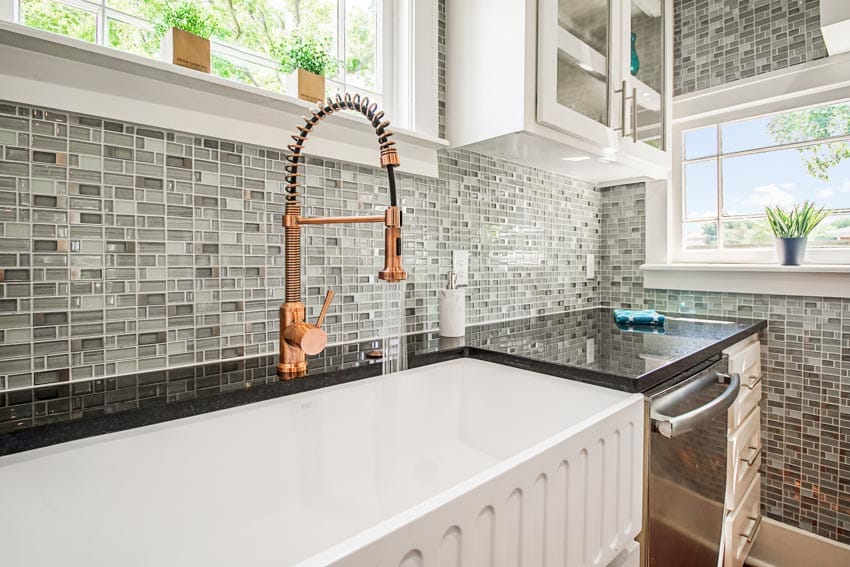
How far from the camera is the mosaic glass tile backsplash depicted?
773 millimetres

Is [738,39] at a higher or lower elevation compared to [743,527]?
higher

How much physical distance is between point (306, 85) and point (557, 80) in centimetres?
74

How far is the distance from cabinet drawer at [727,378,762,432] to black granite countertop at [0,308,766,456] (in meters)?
0.21

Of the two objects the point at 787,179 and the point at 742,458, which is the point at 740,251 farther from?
the point at 742,458

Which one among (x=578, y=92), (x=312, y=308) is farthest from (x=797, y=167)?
(x=312, y=308)

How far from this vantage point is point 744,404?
4.93 ft

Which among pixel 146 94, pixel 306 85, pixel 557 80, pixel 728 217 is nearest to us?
pixel 146 94

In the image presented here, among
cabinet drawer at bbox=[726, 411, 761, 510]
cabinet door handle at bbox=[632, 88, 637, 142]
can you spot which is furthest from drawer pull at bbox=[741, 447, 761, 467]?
cabinet door handle at bbox=[632, 88, 637, 142]

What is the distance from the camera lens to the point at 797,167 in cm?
176

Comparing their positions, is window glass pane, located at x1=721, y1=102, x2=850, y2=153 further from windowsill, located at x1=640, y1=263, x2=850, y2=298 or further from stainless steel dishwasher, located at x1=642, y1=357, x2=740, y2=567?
stainless steel dishwasher, located at x1=642, y1=357, x2=740, y2=567

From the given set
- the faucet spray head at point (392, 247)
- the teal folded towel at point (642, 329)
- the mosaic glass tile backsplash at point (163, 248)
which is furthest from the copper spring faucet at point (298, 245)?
the teal folded towel at point (642, 329)

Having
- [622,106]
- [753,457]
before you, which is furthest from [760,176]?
[753,457]

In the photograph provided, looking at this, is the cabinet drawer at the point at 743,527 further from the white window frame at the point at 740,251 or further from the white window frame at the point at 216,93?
the white window frame at the point at 216,93

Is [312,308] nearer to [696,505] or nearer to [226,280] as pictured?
[226,280]
